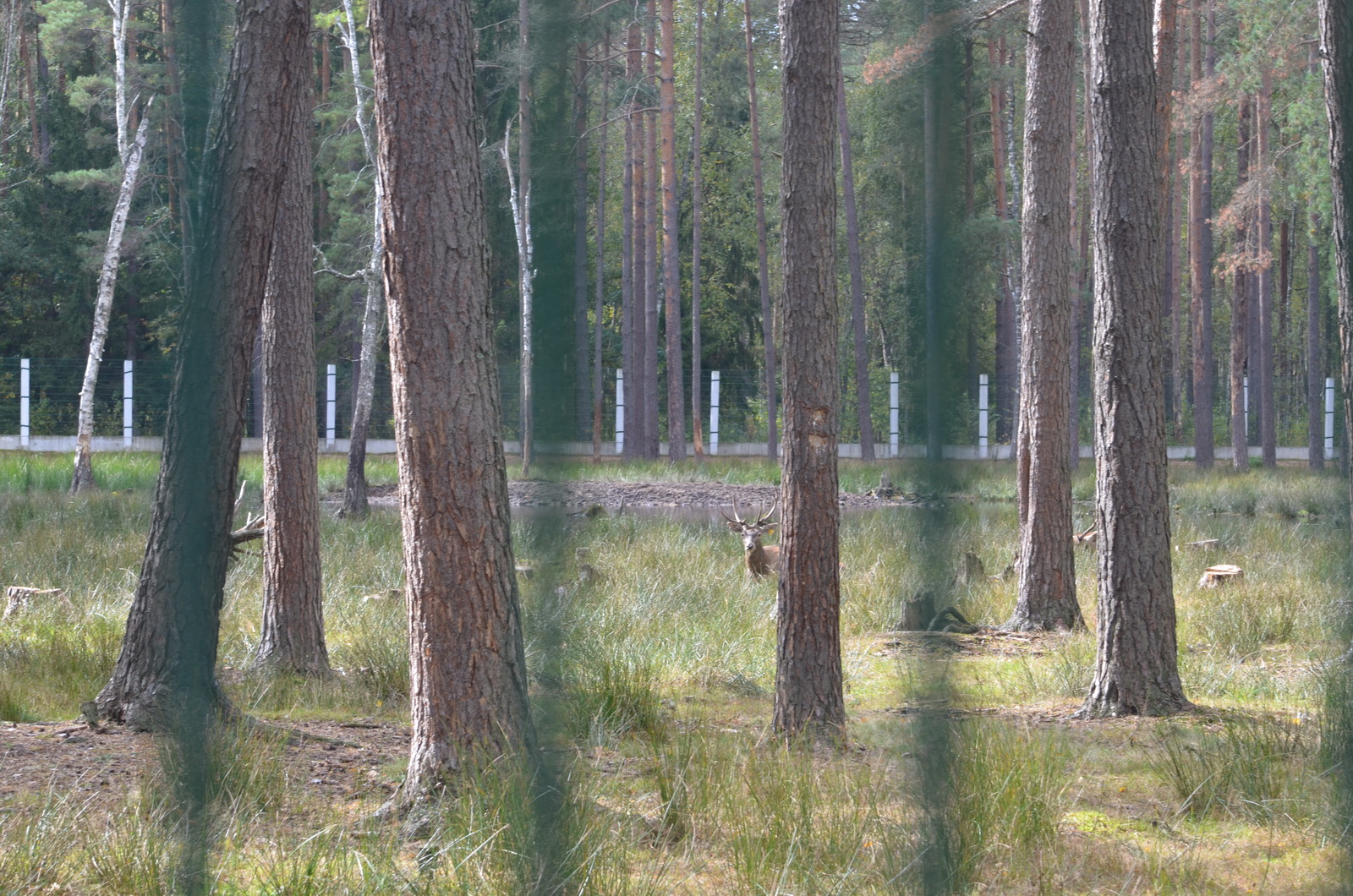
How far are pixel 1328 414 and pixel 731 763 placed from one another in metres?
36.0

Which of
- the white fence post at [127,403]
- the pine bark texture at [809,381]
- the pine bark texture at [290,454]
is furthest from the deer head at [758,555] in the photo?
the white fence post at [127,403]

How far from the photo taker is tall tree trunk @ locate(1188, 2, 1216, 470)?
24203mm

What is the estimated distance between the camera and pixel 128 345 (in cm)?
2786

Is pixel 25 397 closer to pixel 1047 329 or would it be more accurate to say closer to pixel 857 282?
pixel 857 282

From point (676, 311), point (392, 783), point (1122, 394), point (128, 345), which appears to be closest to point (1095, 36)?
point (1122, 394)

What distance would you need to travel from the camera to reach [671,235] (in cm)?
2403

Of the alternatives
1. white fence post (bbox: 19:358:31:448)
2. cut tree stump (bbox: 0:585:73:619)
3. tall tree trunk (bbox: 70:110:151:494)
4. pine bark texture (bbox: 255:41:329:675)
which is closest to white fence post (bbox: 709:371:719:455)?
white fence post (bbox: 19:358:31:448)

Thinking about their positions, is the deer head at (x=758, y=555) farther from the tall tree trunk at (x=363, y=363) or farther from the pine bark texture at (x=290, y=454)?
the tall tree trunk at (x=363, y=363)

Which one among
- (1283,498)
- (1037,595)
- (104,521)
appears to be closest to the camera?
(1037,595)

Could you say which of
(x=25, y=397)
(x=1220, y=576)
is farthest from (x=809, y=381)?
(x=25, y=397)

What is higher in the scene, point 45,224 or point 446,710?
point 45,224

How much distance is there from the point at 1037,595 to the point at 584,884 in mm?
6507

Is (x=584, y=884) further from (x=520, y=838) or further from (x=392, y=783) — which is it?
(x=392, y=783)

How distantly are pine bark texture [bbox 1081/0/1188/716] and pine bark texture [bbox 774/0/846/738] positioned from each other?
1.61 m
